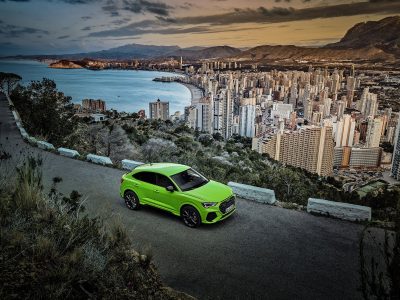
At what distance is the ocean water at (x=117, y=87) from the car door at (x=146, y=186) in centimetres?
4001

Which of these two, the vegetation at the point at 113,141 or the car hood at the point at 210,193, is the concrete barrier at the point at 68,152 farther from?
the car hood at the point at 210,193

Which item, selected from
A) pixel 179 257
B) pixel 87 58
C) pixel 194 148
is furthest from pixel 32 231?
pixel 87 58

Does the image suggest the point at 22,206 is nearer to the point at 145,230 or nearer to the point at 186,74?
the point at 145,230

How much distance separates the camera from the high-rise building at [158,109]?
224 ft

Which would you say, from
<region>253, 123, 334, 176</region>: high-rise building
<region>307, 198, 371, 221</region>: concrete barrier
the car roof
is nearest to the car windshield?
the car roof

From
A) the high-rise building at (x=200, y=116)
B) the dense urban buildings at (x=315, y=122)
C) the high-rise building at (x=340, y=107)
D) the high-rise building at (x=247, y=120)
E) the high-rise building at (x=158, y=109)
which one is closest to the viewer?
the dense urban buildings at (x=315, y=122)

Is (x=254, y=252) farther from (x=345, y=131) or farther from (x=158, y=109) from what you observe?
(x=345, y=131)

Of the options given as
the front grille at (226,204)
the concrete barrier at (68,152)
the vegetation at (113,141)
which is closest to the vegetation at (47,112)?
the vegetation at (113,141)

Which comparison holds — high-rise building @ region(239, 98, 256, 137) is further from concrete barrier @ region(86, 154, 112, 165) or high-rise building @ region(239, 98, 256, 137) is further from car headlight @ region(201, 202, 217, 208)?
car headlight @ region(201, 202, 217, 208)

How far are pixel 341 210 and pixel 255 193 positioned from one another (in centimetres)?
228

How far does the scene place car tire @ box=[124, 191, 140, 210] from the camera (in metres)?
8.66

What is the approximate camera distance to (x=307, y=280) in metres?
5.54

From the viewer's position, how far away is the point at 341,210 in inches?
316

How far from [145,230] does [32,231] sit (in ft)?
9.04
